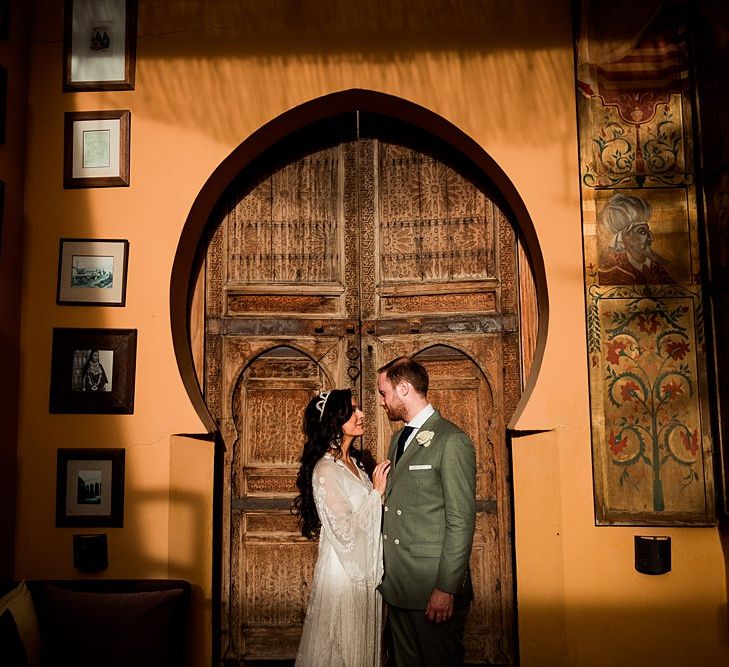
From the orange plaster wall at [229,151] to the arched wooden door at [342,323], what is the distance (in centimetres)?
33

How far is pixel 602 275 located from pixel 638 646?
1.63 meters

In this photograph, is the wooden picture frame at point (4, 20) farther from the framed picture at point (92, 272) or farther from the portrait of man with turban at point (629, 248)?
the portrait of man with turban at point (629, 248)

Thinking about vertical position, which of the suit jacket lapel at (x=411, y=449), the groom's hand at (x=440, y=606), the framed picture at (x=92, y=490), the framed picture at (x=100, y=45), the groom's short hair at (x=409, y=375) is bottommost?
the groom's hand at (x=440, y=606)

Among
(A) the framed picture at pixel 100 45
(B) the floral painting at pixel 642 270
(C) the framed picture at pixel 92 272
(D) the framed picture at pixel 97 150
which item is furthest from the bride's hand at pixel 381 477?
(A) the framed picture at pixel 100 45

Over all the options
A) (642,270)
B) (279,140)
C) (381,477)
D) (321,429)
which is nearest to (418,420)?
(381,477)

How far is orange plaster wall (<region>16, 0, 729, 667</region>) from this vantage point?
10.4ft

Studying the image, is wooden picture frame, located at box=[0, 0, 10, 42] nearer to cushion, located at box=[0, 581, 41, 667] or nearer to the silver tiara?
the silver tiara

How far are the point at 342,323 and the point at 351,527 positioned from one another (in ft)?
3.82

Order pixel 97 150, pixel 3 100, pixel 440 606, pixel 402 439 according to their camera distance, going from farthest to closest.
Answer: pixel 97 150 → pixel 3 100 → pixel 402 439 → pixel 440 606

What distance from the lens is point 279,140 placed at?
3.79 m

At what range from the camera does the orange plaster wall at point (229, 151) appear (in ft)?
10.4

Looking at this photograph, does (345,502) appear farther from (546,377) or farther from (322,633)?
(546,377)

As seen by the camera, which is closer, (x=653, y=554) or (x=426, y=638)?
(x=426, y=638)

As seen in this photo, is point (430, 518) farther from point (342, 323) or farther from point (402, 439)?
point (342, 323)
